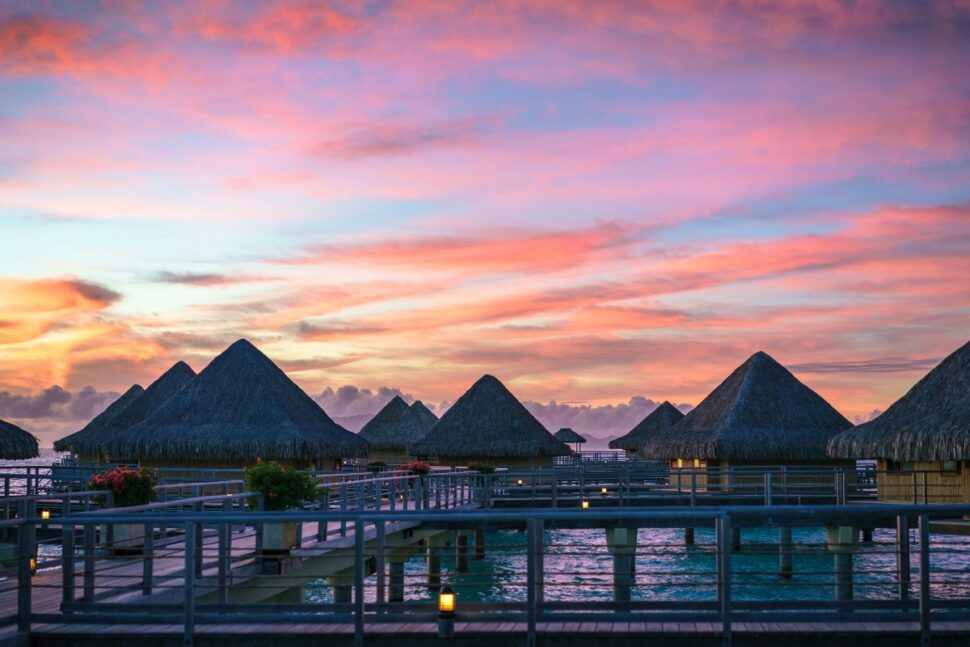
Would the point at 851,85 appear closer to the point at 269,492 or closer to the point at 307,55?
the point at 307,55

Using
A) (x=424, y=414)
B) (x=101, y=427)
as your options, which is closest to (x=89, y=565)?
(x=101, y=427)

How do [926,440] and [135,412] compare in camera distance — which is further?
[135,412]

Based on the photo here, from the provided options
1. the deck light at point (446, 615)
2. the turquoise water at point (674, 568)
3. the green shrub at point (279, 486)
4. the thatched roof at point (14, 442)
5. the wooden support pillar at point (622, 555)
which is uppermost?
the thatched roof at point (14, 442)

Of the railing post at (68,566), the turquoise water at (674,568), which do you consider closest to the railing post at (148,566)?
the railing post at (68,566)

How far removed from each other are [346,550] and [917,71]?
16789 mm

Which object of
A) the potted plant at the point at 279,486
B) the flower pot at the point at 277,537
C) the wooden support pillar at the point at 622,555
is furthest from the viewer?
the wooden support pillar at the point at 622,555

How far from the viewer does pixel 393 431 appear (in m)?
80.0

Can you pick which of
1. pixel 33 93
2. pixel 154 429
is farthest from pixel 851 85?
pixel 154 429

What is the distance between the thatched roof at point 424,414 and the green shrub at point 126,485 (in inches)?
2491

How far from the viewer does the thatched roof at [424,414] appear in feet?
272

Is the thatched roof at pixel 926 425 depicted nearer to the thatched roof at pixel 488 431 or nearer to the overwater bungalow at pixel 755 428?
the overwater bungalow at pixel 755 428

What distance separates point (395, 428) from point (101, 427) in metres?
26.5

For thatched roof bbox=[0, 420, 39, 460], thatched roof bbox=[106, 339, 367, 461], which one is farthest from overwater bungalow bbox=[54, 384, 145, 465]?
thatched roof bbox=[0, 420, 39, 460]

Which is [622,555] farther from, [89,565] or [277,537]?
[89,565]
